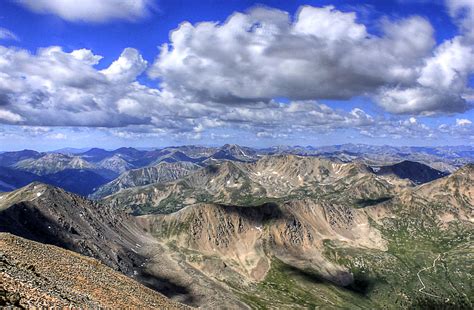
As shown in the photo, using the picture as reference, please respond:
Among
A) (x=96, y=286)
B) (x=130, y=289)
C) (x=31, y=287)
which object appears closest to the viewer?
(x=31, y=287)

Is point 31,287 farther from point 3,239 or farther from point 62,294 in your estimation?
point 3,239

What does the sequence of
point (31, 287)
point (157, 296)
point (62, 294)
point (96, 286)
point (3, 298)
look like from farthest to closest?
point (157, 296) < point (96, 286) < point (62, 294) < point (31, 287) < point (3, 298)

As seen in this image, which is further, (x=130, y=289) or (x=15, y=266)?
(x=130, y=289)

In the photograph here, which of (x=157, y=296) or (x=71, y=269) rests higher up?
(x=71, y=269)

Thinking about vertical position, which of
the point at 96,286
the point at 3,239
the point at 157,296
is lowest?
the point at 157,296

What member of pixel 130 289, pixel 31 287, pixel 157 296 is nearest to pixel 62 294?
pixel 31 287

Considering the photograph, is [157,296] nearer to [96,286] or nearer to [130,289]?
[130,289]

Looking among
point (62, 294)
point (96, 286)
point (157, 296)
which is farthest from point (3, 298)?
point (157, 296)
